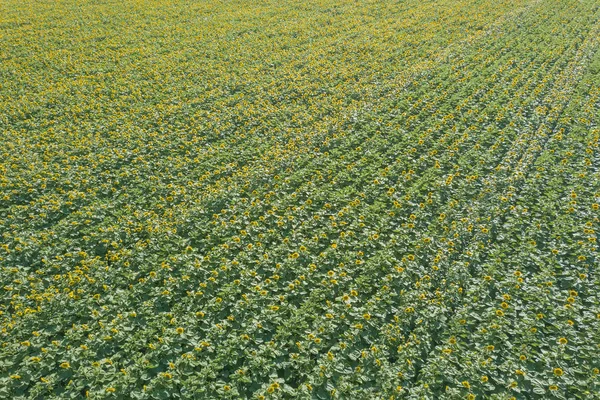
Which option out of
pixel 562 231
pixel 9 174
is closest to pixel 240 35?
pixel 9 174

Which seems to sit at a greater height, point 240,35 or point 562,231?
point 240,35

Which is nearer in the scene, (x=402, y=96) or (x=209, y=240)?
(x=209, y=240)

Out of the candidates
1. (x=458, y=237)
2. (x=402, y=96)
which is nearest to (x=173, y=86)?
(x=402, y=96)

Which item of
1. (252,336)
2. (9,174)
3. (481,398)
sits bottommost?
(481,398)

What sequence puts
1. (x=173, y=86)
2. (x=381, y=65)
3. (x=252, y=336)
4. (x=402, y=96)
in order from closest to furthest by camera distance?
(x=252, y=336) → (x=402, y=96) → (x=173, y=86) → (x=381, y=65)

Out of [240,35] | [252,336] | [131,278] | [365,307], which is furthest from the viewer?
[240,35]

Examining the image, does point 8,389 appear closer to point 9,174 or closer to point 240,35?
point 9,174

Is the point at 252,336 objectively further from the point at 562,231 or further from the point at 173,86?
the point at 173,86
